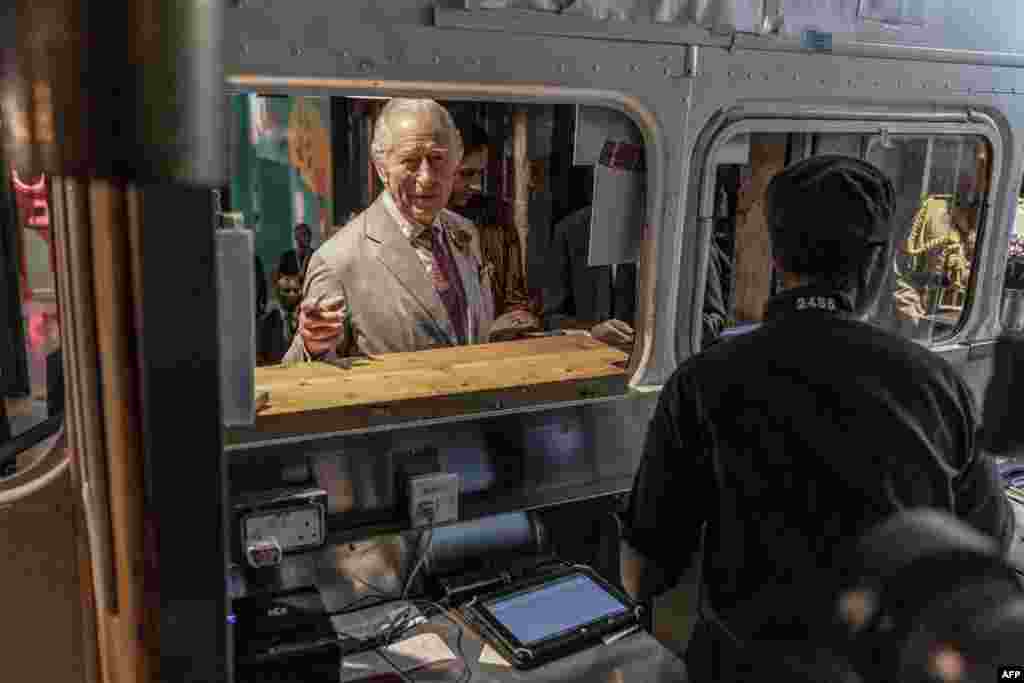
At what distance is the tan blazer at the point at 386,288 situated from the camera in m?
1.92

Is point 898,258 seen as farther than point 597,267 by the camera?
Yes

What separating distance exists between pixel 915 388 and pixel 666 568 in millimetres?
583

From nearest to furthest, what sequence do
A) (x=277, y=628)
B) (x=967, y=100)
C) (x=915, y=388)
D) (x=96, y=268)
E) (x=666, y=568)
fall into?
1. (x=96, y=268)
2. (x=915, y=388)
3. (x=666, y=568)
4. (x=277, y=628)
5. (x=967, y=100)

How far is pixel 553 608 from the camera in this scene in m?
2.11

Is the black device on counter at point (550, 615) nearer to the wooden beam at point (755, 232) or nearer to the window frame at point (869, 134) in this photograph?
the window frame at point (869, 134)

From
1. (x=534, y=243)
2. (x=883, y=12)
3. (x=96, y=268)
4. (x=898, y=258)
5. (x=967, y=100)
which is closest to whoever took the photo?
(x=96, y=268)

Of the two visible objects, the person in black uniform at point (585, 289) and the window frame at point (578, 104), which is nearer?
the window frame at point (578, 104)

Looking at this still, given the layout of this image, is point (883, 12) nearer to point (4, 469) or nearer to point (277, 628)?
point (277, 628)

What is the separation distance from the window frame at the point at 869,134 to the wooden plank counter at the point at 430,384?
0.92 feet

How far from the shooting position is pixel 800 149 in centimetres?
237

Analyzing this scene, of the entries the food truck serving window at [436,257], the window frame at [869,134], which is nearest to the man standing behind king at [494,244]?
the food truck serving window at [436,257]

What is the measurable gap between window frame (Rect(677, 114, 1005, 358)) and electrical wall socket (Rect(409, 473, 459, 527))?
713mm

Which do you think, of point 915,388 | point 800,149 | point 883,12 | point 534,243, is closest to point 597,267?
point 534,243

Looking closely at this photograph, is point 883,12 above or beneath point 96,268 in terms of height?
above
